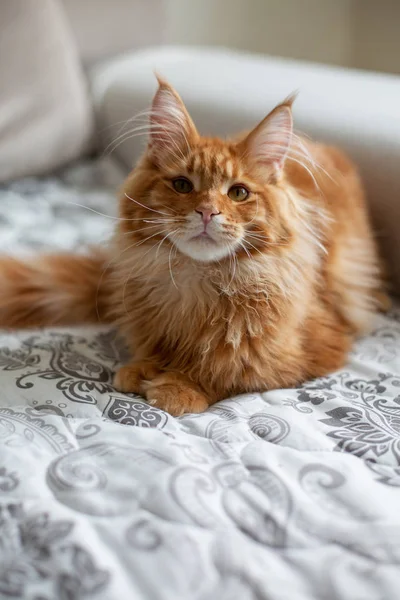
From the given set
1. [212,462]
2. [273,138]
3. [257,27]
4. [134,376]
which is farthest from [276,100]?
[257,27]

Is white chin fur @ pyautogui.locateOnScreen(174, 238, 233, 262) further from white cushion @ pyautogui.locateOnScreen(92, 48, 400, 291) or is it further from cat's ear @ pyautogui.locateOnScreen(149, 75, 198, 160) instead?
white cushion @ pyautogui.locateOnScreen(92, 48, 400, 291)

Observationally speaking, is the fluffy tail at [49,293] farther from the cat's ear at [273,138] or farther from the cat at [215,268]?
the cat's ear at [273,138]

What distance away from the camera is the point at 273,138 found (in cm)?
128

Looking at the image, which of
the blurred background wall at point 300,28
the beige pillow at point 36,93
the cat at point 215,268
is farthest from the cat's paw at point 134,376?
the blurred background wall at point 300,28

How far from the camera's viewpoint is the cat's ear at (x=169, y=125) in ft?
4.19

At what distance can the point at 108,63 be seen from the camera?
8.18 feet

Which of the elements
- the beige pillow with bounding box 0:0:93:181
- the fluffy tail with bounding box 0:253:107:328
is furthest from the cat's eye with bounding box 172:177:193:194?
the beige pillow with bounding box 0:0:93:181

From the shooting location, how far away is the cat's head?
1200mm

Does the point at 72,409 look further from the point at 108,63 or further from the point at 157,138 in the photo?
the point at 108,63

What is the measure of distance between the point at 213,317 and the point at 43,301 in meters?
0.47

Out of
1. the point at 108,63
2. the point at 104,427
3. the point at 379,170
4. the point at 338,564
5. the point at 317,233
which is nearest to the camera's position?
the point at 338,564

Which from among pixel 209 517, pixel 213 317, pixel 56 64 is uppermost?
pixel 56 64

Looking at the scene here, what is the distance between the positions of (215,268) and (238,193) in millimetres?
155

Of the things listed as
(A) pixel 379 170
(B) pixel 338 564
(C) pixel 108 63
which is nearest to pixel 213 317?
(B) pixel 338 564
